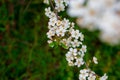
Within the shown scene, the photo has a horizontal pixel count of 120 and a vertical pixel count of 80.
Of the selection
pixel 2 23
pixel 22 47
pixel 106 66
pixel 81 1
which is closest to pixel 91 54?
pixel 106 66

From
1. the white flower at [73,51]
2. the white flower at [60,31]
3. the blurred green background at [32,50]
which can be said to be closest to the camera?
the white flower at [60,31]

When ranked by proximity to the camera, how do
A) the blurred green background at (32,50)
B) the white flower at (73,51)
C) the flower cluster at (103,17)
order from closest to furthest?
the flower cluster at (103,17) < the white flower at (73,51) < the blurred green background at (32,50)

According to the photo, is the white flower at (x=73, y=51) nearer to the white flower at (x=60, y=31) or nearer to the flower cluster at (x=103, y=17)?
the white flower at (x=60, y=31)

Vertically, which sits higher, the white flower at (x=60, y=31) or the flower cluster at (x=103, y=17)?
the white flower at (x=60, y=31)

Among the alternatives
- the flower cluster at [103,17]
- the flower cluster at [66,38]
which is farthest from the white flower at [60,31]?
the flower cluster at [103,17]

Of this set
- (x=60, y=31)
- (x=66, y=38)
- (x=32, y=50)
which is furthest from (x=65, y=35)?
(x=32, y=50)

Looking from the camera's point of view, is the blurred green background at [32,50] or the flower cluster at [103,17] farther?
the blurred green background at [32,50]
